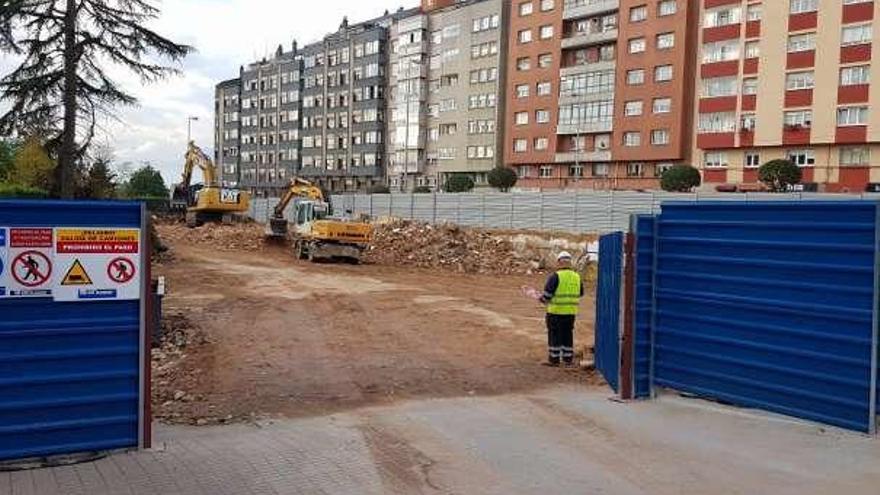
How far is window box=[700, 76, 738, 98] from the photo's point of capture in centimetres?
5741

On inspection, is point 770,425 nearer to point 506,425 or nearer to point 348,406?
point 506,425

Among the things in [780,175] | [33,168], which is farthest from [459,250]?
[780,175]

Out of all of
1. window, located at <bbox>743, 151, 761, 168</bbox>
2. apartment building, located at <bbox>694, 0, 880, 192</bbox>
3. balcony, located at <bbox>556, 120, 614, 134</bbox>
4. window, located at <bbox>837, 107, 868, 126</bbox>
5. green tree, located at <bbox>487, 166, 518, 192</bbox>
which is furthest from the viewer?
balcony, located at <bbox>556, 120, 614, 134</bbox>

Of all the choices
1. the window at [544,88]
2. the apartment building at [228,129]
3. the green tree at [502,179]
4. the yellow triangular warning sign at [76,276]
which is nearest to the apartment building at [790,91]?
the green tree at [502,179]

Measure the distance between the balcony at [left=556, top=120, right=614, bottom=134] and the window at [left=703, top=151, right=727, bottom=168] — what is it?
9.58m

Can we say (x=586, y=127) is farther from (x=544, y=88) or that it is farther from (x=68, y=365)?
(x=68, y=365)

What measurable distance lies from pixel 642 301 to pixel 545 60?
2632 inches

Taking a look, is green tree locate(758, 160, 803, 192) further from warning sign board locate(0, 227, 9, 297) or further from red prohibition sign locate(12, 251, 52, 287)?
warning sign board locate(0, 227, 9, 297)

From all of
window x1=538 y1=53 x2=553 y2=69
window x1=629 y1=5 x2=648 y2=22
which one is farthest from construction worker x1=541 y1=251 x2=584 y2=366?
window x1=538 y1=53 x2=553 y2=69

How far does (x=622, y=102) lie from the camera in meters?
66.2

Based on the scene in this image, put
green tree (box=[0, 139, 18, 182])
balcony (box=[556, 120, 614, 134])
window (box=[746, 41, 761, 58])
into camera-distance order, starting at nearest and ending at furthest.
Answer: green tree (box=[0, 139, 18, 182])
window (box=[746, 41, 761, 58])
balcony (box=[556, 120, 614, 134])

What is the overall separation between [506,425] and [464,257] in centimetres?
2756

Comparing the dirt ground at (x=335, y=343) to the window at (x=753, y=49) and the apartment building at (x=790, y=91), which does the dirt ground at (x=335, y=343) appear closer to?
the apartment building at (x=790, y=91)

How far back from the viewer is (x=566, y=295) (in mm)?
12234
